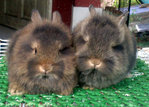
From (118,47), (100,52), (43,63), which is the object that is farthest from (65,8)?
(43,63)

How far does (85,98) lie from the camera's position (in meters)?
1.50

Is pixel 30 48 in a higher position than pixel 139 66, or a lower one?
higher

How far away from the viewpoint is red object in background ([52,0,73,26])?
4.42 m

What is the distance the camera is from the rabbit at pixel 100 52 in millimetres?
1448

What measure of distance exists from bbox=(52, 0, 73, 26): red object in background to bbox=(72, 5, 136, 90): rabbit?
112 inches

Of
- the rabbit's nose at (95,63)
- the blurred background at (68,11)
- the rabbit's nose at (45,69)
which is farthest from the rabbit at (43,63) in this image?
the blurred background at (68,11)

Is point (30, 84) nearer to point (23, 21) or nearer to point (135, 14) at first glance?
point (23, 21)

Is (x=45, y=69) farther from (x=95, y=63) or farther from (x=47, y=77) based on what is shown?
(x=95, y=63)

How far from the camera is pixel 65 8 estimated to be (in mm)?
4496

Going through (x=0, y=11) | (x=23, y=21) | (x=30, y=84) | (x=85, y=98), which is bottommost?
(x=85, y=98)

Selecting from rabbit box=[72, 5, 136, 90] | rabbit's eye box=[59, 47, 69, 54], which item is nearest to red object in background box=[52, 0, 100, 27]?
rabbit box=[72, 5, 136, 90]

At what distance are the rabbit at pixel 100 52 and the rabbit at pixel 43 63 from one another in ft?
0.30

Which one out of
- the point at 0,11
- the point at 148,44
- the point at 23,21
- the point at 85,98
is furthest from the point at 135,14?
the point at 85,98

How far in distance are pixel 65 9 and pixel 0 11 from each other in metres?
3.10
